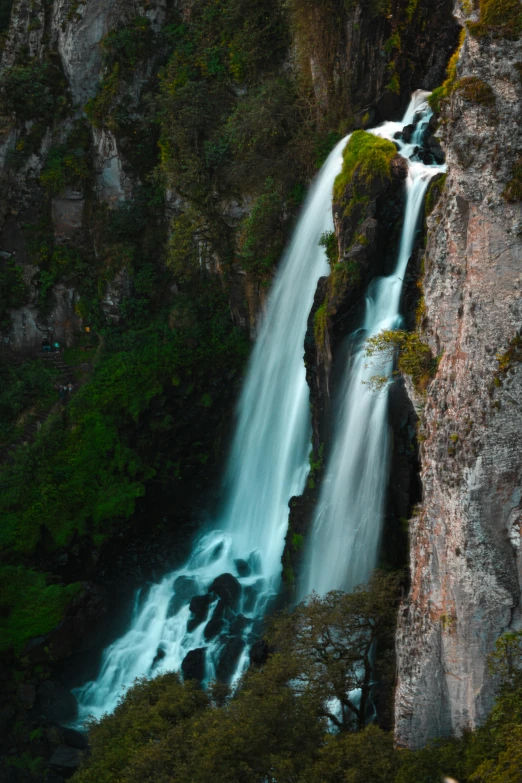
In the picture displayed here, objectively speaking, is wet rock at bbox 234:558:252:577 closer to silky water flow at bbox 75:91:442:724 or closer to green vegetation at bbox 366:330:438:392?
silky water flow at bbox 75:91:442:724

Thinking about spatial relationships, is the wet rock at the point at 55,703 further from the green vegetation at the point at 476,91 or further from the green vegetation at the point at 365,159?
the green vegetation at the point at 476,91

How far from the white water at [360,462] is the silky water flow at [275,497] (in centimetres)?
4

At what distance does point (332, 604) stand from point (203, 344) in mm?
15899

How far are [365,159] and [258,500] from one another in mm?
11300

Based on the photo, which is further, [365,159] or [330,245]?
[330,245]

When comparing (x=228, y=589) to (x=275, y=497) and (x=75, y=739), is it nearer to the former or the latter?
(x=275, y=497)

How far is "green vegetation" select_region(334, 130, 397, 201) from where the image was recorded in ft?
69.4

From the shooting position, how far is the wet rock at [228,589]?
23.5m

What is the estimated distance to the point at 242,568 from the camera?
24.8 metres

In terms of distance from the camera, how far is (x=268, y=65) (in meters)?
28.6

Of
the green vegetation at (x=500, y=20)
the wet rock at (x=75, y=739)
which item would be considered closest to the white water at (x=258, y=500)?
the wet rock at (x=75, y=739)

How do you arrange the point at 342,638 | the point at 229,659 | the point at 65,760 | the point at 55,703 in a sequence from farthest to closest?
the point at 55,703 → the point at 229,659 → the point at 65,760 → the point at 342,638

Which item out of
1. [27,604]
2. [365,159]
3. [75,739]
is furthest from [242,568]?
[365,159]

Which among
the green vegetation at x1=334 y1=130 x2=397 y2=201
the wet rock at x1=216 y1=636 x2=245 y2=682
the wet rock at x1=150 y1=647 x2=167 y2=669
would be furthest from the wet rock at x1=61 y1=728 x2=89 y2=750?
the green vegetation at x1=334 y1=130 x2=397 y2=201
